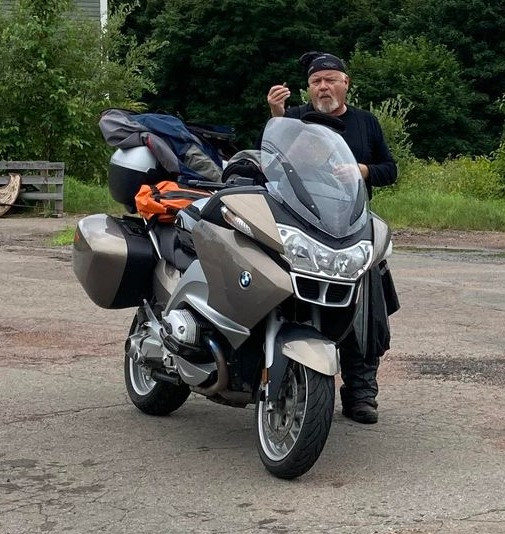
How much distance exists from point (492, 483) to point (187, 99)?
56018 millimetres

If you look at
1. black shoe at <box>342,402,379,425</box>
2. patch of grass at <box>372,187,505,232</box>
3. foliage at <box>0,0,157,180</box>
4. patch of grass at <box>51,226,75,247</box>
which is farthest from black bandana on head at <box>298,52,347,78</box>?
foliage at <box>0,0,157,180</box>

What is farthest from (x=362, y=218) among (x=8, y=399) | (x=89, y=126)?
(x=89, y=126)

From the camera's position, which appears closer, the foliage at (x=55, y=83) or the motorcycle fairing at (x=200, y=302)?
the motorcycle fairing at (x=200, y=302)

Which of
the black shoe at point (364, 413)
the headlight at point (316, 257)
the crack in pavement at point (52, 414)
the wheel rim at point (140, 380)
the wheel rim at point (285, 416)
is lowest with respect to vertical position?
the crack in pavement at point (52, 414)

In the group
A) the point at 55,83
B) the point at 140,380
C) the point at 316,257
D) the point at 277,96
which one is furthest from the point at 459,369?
the point at 55,83

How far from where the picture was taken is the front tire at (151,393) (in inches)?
258

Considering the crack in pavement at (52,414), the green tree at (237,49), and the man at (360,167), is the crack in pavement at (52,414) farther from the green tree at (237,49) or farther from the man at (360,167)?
the green tree at (237,49)

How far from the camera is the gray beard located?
6484 millimetres

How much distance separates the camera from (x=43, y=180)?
67.6ft

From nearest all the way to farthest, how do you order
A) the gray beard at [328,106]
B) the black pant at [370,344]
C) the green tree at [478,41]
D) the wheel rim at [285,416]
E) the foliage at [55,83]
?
the wheel rim at [285,416] < the black pant at [370,344] < the gray beard at [328,106] < the foliage at [55,83] < the green tree at [478,41]

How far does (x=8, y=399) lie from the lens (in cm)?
694

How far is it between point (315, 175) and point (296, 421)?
1105 mm

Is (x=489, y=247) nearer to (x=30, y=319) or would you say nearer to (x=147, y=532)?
(x=30, y=319)

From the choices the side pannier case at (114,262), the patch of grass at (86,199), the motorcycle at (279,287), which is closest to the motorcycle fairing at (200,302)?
the motorcycle at (279,287)
